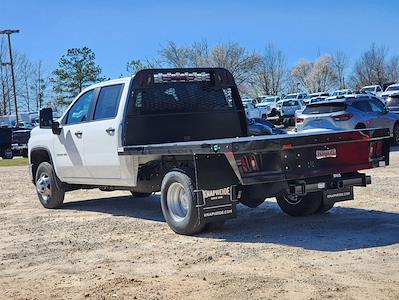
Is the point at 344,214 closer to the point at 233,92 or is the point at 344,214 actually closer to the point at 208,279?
the point at 233,92

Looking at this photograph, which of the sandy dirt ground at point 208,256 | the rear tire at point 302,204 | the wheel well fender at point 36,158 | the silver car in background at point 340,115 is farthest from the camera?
the silver car in background at point 340,115

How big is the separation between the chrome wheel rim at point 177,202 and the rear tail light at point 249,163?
119cm

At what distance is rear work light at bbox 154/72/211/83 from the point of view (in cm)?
883

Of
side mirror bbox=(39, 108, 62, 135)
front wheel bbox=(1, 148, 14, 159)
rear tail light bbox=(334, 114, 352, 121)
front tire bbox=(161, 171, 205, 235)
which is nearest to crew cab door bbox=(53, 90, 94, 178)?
side mirror bbox=(39, 108, 62, 135)

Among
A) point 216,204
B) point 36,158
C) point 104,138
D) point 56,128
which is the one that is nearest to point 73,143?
point 56,128

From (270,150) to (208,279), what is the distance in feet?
6.03

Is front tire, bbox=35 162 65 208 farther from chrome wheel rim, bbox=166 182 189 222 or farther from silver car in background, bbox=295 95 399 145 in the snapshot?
silver car in background, bbox=295 95 399 145

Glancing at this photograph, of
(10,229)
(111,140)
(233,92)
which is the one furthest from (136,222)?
(233,92)

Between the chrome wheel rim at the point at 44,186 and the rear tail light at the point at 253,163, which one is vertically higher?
the rear tail light at the point at 253,163

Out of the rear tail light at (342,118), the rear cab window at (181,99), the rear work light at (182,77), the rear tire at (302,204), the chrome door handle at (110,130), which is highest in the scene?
the rear work light at (182,77)

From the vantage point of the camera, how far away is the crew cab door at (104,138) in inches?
338

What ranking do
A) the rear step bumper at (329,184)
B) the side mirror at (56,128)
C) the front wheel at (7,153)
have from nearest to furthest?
the rear step bumper at (329,184) → the side mirror at (56,128) → the front wheel at (7,153)

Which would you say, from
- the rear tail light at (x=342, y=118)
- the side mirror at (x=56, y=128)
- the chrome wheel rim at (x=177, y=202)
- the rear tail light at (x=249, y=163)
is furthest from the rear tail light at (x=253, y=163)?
the rear tail light at (x=342, y=118)

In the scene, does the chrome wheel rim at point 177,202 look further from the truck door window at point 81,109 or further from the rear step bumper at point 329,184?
the truck door window at point 81,109
